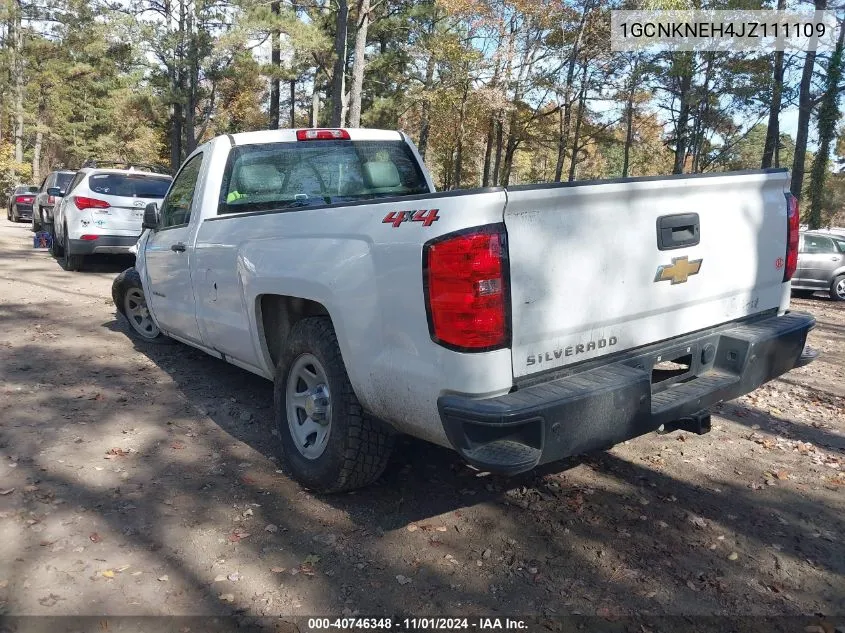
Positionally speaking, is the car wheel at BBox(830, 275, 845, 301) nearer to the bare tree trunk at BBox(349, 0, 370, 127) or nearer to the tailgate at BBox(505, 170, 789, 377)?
the bare tree trunk at BBox(349, 0, 370, 127)

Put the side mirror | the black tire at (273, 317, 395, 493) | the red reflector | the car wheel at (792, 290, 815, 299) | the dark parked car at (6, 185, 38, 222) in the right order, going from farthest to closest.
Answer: the dark parked car at (6, 185, 38, 222) < the car wheel at (792, 290, 815, 299) < the side mirror < the red reflector < the black tire at (273, 317, 395, 493)

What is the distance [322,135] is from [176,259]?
1.51 m

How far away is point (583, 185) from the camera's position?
2881 mm

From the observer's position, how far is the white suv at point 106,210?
11133 millimetres

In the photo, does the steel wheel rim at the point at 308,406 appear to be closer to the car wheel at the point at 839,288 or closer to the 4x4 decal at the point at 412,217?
the 4x4 decal at the point at 412,217

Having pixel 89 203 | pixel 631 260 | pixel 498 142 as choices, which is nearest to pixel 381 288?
pixel 631 260

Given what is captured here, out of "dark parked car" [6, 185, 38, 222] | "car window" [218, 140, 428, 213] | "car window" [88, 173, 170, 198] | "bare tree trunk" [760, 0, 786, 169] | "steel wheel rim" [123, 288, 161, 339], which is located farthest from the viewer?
"bare tree trunk" [760, 0, 786, 169]

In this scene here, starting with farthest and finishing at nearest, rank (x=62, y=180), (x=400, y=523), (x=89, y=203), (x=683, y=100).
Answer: (x=683, y=100)
(x=62, y=180)
(x=89, y=203)
(x=400, y=523)

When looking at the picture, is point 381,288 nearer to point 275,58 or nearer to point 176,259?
point 176,259

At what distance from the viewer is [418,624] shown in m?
2.61

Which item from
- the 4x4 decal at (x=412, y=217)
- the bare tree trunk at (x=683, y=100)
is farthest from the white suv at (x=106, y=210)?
the bare tree trunk at (x=683, y=100)

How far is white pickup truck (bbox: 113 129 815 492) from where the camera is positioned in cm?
263

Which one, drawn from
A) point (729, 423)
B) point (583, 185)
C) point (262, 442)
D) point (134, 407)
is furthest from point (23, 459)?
point (729, 423)

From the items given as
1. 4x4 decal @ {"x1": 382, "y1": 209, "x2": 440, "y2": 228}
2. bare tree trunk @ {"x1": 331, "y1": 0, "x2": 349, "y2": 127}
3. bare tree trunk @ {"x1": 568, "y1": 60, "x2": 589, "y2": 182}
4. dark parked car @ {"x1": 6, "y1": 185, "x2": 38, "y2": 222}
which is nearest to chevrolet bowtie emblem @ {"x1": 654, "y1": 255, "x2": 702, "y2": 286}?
4x4 decal @ {"x1": 382, "y1": 209, "x2": 440, "y2": 228}
